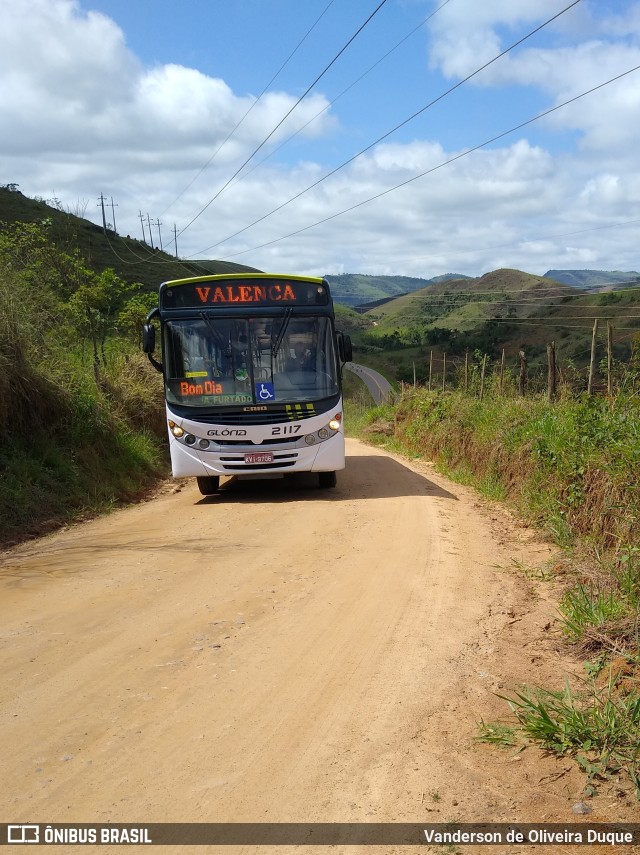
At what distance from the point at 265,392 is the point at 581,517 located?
4970mm

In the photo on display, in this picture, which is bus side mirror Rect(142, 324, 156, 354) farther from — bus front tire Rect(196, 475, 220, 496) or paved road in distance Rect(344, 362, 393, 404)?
paved road in distance Rect(344, 362, 393, 404)

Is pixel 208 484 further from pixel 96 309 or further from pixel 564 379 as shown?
pixel 96 309

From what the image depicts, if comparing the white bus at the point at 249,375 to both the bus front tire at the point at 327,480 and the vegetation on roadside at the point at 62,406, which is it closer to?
the bus front tire at the point at 327,480

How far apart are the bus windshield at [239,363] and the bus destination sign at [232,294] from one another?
0.23 m

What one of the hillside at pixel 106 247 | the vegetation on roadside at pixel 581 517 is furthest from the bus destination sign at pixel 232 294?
the hillside at pixel 106 247

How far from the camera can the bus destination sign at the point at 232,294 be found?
1135cm

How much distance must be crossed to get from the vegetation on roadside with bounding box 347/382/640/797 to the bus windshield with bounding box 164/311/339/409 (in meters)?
3.15

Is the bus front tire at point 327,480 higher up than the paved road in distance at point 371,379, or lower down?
higher up

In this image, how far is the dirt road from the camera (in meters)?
3.37

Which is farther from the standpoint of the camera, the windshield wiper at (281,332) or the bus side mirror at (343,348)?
the bus side mirror at (343,348)

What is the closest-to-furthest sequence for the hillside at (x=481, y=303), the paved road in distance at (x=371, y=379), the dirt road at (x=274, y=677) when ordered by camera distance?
the dirt road at (x=274, y=677) < the paved road in distance at (x=371, y=379) < the hillside at (x=481, y=303)

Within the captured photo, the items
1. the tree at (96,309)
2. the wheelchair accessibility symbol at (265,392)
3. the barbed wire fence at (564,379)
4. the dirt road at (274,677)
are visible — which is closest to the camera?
the dirt road at (274,677)

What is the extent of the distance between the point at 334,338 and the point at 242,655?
7090 millimetres

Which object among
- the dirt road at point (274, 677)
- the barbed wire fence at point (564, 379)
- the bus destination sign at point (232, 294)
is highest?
the bus destination sign at point (232, 294)
